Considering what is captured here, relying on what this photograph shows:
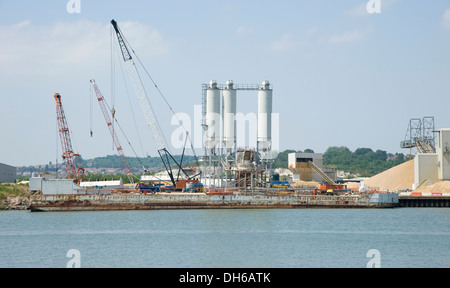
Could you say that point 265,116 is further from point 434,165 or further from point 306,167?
point 434,165

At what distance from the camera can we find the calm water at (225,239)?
1577 inches

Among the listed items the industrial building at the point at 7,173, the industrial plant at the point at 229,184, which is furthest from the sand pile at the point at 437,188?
the industrial building at the point at 7,173

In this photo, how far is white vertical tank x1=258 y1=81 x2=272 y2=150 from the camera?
92375 mm

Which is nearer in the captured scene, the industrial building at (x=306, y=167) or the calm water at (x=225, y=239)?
the calm water at (x=225, y=239)

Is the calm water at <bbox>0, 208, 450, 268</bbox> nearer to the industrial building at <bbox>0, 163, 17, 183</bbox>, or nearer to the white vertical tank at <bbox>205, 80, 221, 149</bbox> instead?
the white vertical tank at <bbox>205, 80, 221, 149</bbox>

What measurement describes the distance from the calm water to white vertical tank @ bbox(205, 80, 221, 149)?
62.9 ft

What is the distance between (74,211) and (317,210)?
31.3 meters

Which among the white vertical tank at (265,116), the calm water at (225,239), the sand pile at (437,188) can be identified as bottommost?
the calm water at (225,239)

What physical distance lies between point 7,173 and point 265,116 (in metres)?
53.2

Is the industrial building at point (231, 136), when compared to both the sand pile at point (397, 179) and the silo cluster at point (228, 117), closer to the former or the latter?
the silo cluster at point (228, 117)

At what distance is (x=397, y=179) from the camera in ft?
370

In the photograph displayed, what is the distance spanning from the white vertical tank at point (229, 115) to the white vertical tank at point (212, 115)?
1.06 meters

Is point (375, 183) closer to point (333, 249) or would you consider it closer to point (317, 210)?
point (317, 210)
